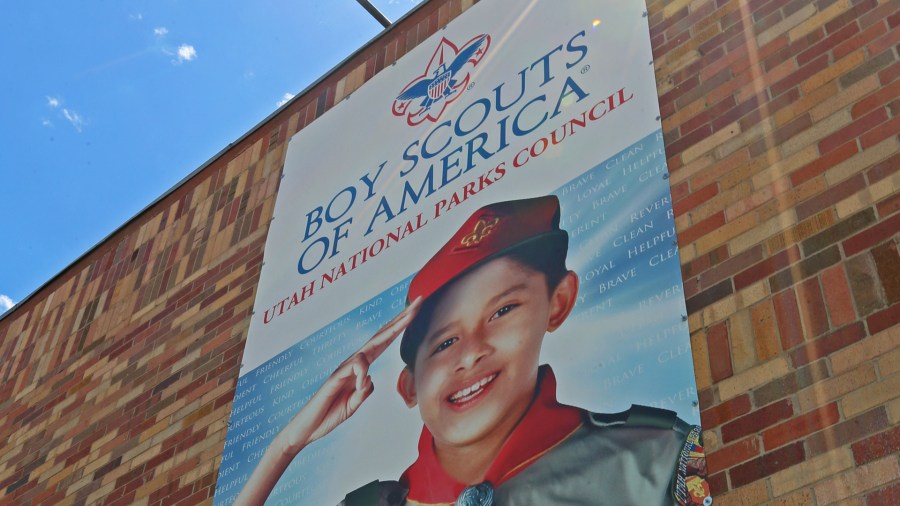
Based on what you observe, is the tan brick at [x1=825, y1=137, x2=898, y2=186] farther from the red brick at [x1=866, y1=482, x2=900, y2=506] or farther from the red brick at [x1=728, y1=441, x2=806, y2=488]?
the red brick at [x1=866, y1=482, x2=900, y2=506]

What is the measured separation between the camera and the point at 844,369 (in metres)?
4.04

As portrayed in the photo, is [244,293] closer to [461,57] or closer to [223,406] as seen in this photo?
[223,406]

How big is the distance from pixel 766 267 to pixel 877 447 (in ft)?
2.90

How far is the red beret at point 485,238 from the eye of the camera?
5.53m

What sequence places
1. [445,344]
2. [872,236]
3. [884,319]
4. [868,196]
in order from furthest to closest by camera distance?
[445,344], [868,196], [872,236], [884,319]

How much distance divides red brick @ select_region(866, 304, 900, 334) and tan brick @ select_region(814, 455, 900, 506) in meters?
0.47

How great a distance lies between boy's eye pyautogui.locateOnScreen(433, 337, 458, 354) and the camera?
17.9 ft

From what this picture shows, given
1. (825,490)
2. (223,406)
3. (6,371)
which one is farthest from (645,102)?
(6,371)

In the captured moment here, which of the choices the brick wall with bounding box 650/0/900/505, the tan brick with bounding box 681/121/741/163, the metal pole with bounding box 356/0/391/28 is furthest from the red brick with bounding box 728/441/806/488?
the metal pole with bounding box 356/0/391/28

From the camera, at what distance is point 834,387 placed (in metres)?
4.03

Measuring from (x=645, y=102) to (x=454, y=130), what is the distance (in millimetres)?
1268

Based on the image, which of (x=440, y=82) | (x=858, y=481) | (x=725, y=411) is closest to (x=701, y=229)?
(x=725, y=411)

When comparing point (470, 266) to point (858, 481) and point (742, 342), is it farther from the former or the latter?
point (858, 481)

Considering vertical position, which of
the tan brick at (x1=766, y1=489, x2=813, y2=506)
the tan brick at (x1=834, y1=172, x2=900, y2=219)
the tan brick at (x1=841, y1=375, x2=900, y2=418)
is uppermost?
the tan brick at (x1=834, y1=172, x2=900, y2=219)
